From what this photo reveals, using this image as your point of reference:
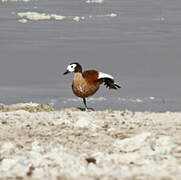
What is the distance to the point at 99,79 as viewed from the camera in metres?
13.1

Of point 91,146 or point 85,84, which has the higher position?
point 85,84

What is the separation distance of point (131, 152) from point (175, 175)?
1681 millimetres

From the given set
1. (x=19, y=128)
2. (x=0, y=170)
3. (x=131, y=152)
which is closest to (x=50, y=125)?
(x=19, y=128)

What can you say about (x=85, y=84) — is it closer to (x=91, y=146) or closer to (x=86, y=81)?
(x=86, y=81)

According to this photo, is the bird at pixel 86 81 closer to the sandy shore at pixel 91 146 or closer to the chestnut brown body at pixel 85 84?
the chestnut brown body at pixel 85 84

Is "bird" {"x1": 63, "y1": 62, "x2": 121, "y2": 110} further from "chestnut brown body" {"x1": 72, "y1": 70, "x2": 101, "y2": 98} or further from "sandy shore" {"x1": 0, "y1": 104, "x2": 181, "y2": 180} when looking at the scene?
"sandy shore" {"x1": 0, "y1": 104, "x2": 181, "y2": 180}

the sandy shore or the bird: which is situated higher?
→ the bird

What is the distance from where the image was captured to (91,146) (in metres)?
8.09

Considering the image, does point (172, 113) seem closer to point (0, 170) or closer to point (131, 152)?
point (131, 152)

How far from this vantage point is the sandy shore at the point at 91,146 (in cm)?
598

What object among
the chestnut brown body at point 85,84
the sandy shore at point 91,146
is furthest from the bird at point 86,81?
the sandy shore at point 91,146

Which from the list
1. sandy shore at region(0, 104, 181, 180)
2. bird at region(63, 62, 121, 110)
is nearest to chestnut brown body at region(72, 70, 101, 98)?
bird at region(63, 62, 121, 110)

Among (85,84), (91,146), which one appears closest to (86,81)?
(85,84)

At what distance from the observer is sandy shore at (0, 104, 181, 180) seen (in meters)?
5.98
